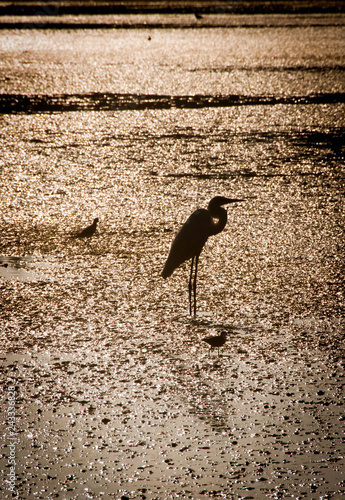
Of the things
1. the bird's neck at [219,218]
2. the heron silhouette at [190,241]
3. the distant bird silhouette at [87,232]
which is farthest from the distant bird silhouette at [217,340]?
the distant bird silhouette at [87,232]

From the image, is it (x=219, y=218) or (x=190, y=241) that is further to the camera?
(x=219, y=218)

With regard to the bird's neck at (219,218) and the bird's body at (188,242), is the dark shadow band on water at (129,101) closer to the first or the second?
the bird's neck at (219,218)

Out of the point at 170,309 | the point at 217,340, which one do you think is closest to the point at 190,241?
the point at 170,309

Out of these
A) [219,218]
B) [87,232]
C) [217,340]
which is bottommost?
[87,232]

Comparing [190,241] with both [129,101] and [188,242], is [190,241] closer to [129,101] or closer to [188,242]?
[188,242]

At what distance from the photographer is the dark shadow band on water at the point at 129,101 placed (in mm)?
10875

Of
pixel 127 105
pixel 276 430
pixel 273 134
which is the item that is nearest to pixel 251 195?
pixel 273 134

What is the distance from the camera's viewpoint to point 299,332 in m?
4.05

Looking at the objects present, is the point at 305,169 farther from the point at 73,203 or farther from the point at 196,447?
the point at 196,447

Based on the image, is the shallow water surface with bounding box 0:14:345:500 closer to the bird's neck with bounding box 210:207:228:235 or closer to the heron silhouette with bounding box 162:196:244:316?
the heron silhouette with bounding box 162:196:244:316

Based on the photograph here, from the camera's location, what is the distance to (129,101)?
37.2ft

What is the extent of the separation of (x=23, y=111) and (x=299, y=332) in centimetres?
753

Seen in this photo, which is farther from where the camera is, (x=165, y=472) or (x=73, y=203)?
(x=73, y=203)

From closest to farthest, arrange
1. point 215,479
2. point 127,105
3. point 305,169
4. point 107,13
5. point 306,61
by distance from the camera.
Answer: point 215,479, point 305,169, point 127,105, point 306,61, point 107,13
